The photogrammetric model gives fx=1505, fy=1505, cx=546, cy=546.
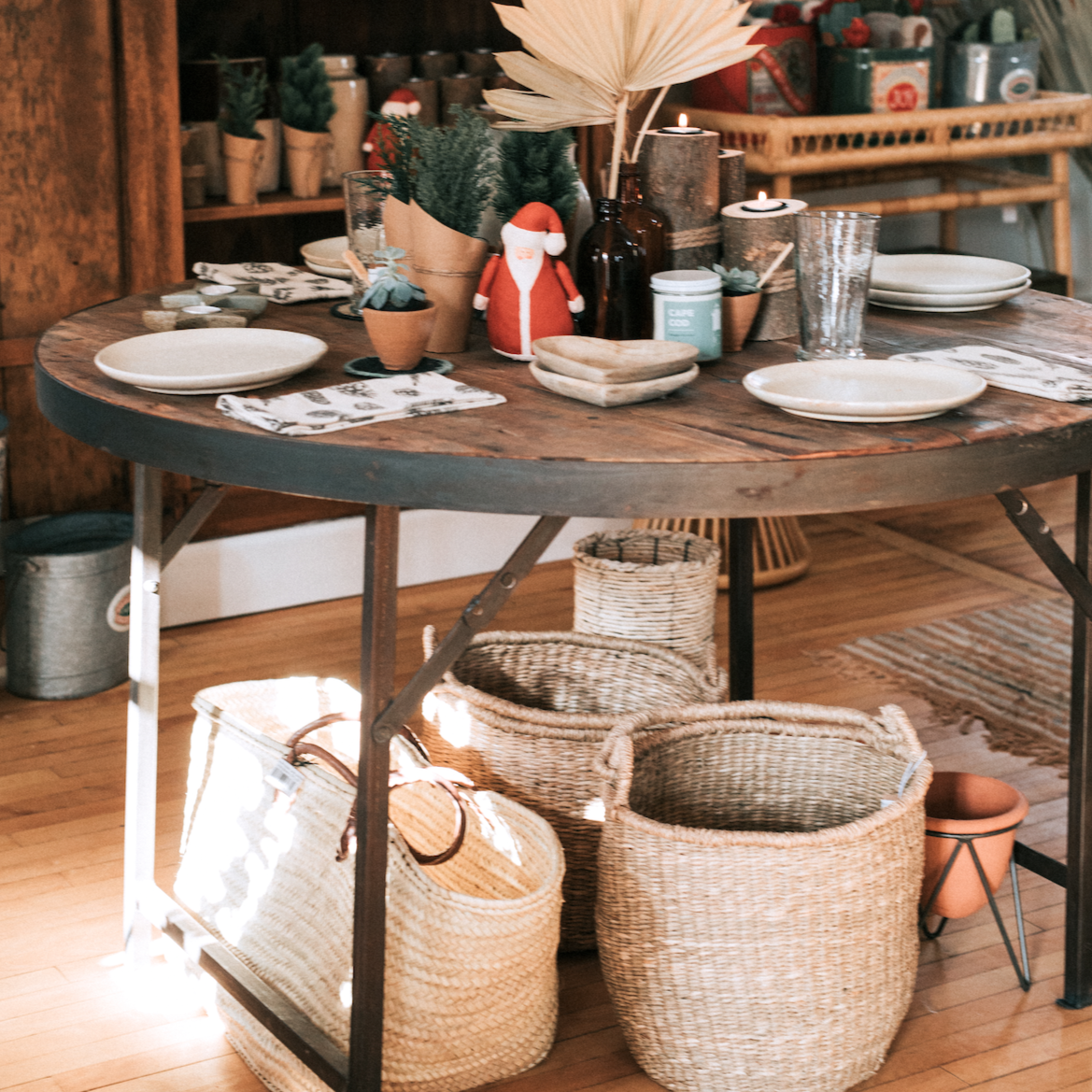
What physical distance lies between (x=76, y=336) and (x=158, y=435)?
44 centimetres

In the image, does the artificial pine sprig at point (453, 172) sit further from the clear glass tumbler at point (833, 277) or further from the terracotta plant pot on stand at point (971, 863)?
the terracotta plant pot on stand at point (971, 863)

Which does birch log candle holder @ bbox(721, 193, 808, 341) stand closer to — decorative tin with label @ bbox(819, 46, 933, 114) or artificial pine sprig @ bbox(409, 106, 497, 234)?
artificial pine sprig @ bbox(409, 106, 497, 234)

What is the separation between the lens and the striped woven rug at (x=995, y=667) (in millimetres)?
2639

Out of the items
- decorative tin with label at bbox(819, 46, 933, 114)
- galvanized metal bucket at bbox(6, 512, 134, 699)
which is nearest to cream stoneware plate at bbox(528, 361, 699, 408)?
galvanized metal bucket at bbox(6, 512, 134, 699)

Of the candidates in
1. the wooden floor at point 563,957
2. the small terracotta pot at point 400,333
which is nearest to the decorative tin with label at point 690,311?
the small terracotta pot at point 400,333

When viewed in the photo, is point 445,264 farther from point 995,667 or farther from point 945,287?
point 995,667

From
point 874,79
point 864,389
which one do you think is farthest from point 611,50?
point 874,79

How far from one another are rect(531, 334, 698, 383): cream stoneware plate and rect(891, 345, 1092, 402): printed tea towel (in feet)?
0.82

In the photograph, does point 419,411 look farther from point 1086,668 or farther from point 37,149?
point 37,149

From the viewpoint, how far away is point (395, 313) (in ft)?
5.28

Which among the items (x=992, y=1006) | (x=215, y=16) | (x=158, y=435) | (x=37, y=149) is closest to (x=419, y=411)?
(x=158, y=435)

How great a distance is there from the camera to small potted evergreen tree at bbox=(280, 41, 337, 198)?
3.09 meters

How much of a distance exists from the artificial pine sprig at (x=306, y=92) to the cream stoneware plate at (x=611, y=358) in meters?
1.67

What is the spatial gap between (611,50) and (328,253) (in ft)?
2.12
